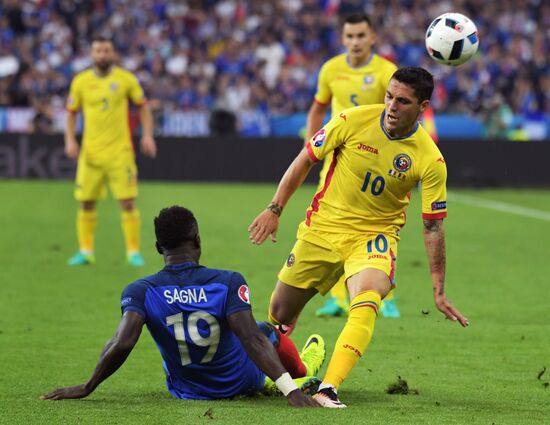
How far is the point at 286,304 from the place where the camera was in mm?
7285

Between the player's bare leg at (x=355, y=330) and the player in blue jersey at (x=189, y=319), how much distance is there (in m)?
0.18

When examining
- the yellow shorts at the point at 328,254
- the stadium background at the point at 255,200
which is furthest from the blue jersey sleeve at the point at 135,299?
the yellow shorts at the point at 328,254

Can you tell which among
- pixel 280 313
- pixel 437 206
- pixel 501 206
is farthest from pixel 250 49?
pixel 437 206

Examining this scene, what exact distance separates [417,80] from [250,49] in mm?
24637

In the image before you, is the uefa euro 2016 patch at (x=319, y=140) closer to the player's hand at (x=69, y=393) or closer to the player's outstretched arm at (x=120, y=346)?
the player's outstretched arm at (x=120, y=346)

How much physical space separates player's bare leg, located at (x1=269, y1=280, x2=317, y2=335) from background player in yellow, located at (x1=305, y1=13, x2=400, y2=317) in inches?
110

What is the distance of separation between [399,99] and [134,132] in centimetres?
2031

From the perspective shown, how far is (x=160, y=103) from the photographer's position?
2852cm

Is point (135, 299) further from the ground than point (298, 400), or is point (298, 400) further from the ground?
point (135, 299)

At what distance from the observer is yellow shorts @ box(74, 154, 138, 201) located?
522 inches

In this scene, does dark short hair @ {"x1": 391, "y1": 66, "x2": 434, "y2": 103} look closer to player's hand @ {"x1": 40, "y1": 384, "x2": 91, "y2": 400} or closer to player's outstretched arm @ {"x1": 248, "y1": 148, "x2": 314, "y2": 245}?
player's outstretched arm @ {"x1": 248, "y1": 148, "x2": 314, "y2": 245}

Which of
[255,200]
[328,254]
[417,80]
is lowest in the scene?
[255,200]

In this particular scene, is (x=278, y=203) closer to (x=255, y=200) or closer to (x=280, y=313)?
(x=280, y=313)

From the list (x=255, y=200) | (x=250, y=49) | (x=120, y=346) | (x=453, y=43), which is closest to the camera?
(x=120, y=346)
